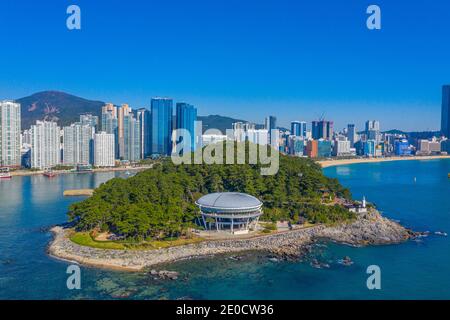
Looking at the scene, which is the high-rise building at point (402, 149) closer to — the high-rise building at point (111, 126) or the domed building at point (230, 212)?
the high-rise building at point (111, 126)

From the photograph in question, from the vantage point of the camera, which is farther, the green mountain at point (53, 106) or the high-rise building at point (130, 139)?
the green mountain at point (53, 106)

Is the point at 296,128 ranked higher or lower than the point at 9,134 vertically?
higher

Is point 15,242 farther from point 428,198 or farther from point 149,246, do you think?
point 428,198

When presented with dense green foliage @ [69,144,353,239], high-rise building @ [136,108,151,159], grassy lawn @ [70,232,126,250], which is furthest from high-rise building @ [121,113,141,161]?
grassy lawn @ [70,232,126,250]

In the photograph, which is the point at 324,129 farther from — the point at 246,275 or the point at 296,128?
the point at 246,275

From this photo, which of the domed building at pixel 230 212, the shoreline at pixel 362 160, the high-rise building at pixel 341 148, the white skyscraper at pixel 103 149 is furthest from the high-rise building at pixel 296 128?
the domed building at pixel 230 212

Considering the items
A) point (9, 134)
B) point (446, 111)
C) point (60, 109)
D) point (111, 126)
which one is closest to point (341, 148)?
point (446, 111)
